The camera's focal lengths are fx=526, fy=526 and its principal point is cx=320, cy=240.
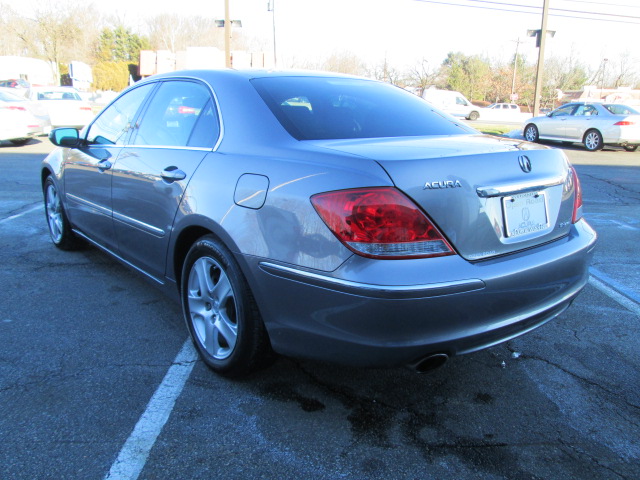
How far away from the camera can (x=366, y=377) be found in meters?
2.76

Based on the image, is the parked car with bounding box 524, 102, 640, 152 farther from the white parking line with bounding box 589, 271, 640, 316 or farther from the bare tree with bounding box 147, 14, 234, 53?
the bare tree with bounding box 147, 14, 234, 53

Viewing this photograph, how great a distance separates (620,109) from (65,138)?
54.5 ft

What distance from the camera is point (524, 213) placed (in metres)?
2.30

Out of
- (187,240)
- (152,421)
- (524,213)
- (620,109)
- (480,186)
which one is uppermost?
(620,109)

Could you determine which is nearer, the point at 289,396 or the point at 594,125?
the point at 289,396

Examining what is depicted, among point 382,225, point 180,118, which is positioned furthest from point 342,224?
point 180,118

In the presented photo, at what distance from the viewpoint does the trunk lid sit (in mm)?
2055

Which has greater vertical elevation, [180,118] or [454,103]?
[454,103]

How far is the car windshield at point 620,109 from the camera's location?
51.7 feet

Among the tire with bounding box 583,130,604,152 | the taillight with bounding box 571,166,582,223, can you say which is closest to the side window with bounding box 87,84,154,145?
the taillight with bounding box 571,166,582,223

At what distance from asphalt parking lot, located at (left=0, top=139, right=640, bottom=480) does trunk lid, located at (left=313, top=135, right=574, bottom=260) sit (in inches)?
31.9

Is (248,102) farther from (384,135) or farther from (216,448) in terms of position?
(216,448)

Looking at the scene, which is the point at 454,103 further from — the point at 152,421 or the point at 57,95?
the point at 152,421

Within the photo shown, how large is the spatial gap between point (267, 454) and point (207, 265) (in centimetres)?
100
